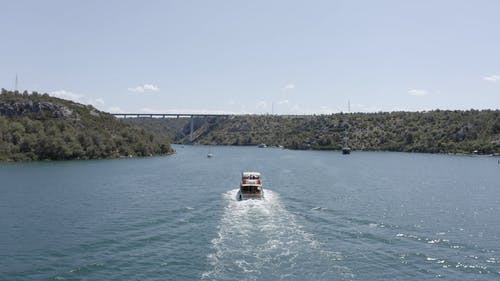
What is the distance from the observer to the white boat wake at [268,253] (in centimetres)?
3284

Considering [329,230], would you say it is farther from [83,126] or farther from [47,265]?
[83,126]

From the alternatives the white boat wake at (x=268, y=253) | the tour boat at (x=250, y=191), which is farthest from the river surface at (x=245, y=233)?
the tour boat at (x=250, y=191)

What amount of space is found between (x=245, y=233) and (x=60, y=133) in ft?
422

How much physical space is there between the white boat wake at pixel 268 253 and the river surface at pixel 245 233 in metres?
0.10

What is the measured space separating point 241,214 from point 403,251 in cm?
2096

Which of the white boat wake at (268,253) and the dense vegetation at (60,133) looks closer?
the white boat wake at (268,253)

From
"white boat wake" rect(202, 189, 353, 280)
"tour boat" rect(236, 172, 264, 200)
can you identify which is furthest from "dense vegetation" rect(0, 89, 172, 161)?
"white boat wake" rect(202, 189, 353, 280)

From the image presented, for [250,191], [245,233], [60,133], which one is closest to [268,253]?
[245,233]

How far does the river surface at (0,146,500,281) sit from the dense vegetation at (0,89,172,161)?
217ft

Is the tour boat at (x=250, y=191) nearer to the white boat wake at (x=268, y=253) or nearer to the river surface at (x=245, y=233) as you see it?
the river surface at (x=245, y=233)

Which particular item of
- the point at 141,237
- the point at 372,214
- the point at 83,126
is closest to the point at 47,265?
the point at 141,237

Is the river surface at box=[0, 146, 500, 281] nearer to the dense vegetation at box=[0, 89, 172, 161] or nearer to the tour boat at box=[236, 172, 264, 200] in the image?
the tour boat at box=[236, 172, 264, 200]

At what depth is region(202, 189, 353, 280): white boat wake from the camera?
3284 centimetres

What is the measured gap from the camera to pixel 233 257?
120ft
